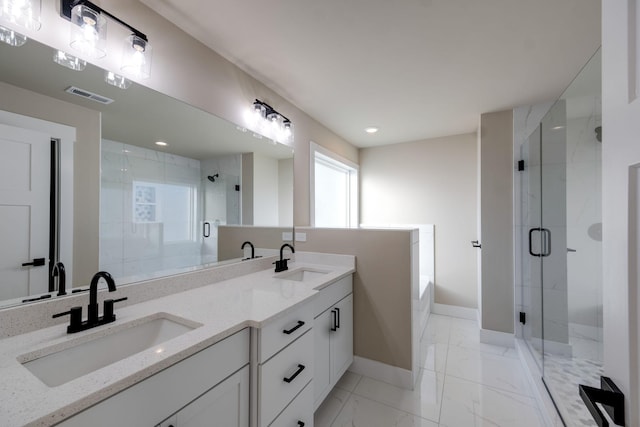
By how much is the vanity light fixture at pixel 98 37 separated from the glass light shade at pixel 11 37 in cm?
15

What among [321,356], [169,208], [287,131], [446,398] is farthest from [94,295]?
[446,398]

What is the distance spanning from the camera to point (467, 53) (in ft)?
5.51

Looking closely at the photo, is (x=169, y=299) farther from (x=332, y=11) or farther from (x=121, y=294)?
(x=332, y=11)

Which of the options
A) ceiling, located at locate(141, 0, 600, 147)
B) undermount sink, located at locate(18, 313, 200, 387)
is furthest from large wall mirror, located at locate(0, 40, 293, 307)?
ceiling, located at locate(141, 0, 600, 147)

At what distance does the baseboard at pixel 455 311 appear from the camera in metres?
3.18

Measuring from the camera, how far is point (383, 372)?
6.51ft

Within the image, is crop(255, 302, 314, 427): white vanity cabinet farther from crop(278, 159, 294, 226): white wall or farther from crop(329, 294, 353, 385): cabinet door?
crop(278, 159, 294, 226): white wall

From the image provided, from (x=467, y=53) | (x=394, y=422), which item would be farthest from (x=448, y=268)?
(x=467, y=53)

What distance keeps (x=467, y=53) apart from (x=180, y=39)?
5.82 feet

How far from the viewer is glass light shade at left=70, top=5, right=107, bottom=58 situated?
106 cm

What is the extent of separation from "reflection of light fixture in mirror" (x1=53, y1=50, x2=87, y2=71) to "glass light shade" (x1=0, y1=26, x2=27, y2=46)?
3.5 inches

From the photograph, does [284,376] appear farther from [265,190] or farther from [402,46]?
[402,46]

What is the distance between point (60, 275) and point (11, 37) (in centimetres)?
90

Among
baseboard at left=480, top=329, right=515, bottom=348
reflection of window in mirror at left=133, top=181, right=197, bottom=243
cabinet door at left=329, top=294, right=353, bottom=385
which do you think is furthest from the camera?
baseboard at left=480, top=329, right=515, bottom=348
